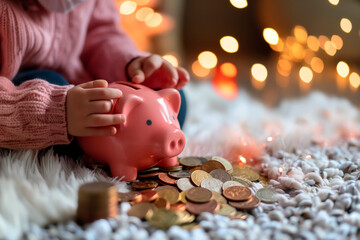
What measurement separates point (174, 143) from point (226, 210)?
0.48 ft

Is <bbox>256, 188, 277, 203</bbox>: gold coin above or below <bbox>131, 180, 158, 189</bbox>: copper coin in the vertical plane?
above

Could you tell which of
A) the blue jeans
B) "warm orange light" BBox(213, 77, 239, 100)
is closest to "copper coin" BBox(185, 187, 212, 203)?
the blue jeans

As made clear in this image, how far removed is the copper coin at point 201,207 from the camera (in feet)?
1.72

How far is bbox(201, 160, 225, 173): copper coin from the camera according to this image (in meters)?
0.68

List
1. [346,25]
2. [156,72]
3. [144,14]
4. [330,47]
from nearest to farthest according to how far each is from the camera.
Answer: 1. [156,72]
2. [346,25]
3. [330,47]
4. [144,14]

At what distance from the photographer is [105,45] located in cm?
90

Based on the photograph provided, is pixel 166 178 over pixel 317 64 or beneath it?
beneath

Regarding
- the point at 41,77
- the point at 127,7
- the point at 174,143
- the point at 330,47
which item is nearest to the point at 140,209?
the point at 174,143

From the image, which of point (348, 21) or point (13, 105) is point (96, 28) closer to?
point (13, 105)

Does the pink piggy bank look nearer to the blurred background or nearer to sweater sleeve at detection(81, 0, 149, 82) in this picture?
sweater sleeve at detection(81, 0, 149, 82)

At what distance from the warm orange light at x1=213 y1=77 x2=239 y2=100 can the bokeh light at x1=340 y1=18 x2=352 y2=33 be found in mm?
488

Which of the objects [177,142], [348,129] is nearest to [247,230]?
[177,142]

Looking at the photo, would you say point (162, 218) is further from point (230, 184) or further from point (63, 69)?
point (63, 69)

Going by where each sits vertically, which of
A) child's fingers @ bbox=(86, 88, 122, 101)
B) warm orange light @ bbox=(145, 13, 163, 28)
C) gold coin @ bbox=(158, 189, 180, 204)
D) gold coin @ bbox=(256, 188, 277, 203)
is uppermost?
warm orange light @ bbox=(145, 13, 163, 28)
